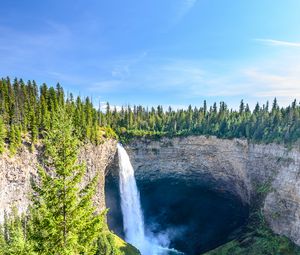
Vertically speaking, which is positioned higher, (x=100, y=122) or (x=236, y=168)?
(x=100, y=122)

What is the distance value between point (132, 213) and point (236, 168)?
2842cm

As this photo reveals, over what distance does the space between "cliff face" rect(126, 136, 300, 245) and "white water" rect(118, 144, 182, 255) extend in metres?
4.45

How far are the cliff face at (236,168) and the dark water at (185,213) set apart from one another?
11.7 ft

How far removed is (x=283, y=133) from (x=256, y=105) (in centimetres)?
3114

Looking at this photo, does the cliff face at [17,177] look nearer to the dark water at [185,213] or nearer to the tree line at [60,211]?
the dark water at [185,213]

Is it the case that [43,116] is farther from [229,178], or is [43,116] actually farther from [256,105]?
[256,105]

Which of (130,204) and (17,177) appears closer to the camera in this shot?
(17,177)

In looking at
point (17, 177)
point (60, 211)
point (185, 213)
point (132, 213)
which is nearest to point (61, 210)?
point (60, 211)

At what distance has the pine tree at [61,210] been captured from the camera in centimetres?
1628

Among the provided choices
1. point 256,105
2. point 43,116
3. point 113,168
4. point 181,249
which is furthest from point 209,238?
point 43,116

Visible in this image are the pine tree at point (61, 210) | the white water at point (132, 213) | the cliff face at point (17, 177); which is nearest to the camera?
the pine tree at point (61, 210)

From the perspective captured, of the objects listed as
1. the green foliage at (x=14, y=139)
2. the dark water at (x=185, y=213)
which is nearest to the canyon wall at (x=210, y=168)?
the green foliage at (x=14, y=139)

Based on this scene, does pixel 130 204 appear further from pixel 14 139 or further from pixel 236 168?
pixel 14 139

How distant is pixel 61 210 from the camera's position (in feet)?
55.8
